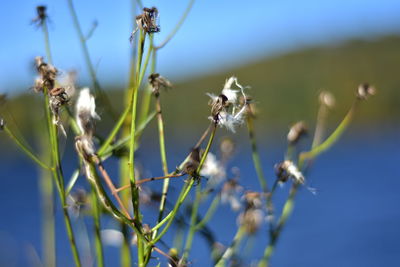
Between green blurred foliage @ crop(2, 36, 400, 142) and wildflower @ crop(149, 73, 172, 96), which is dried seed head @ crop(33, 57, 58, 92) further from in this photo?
green blurred foliage @ crop(2, 36, 400, 142)

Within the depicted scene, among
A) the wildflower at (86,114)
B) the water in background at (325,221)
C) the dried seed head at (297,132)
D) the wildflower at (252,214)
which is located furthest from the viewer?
the water in background at (325,221)

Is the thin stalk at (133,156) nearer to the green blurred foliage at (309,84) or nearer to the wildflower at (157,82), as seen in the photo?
the wildflower at (157,82)

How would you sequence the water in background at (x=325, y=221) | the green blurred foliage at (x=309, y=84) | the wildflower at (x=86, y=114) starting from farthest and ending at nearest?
the green blurred foliage at (x=309, y=84)
the water in background at (x=325, y=221)
the wildflower at (x=86, y=114)

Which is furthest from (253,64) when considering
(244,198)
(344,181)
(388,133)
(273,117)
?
(244,198)

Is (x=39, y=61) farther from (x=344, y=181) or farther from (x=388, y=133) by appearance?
(x=388, y=133)

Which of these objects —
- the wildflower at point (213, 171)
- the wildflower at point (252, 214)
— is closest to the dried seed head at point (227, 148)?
the wildflower at point (213, 171)

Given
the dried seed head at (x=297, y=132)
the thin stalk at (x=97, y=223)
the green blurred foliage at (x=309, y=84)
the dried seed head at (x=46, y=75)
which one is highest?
the green blurred foliage at (x=309, y=84)
